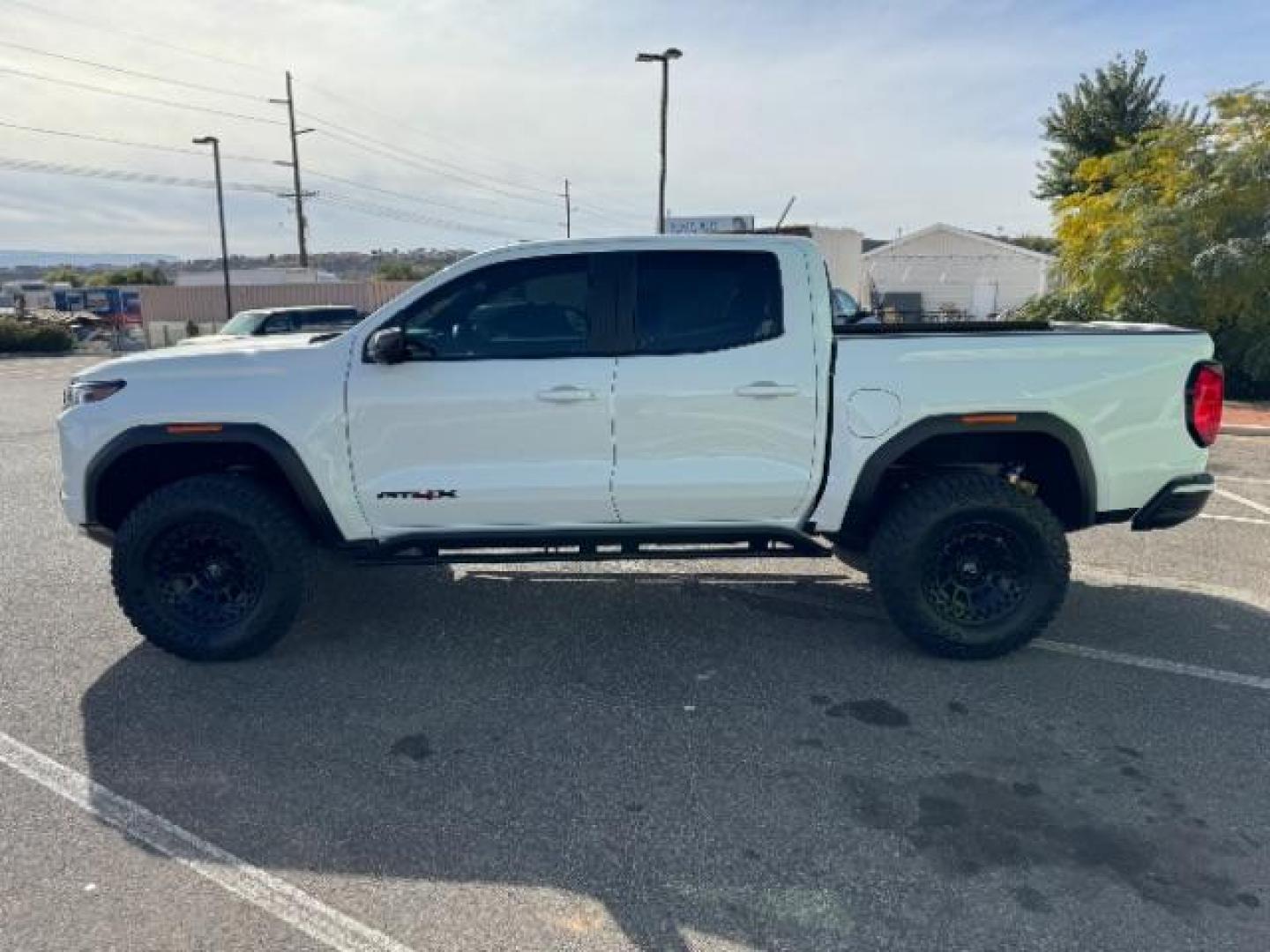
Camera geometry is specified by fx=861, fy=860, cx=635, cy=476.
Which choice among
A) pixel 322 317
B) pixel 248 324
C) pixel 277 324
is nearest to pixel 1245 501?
pixel 277 324

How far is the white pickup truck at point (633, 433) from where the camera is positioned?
13.1ft

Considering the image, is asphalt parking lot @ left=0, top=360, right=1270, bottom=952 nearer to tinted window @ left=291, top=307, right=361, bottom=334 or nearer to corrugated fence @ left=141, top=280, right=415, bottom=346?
tinted window @ left=291, top=307, right=361, bottom=334

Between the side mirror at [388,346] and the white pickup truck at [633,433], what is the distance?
0.04 feet

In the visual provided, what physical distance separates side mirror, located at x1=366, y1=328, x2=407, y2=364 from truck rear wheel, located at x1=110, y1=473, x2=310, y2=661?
0.92 metres

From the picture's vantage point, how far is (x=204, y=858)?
2.78 meters

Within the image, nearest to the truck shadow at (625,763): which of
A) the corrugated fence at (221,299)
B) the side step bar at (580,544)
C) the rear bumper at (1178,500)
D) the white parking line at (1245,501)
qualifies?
the side step bar at (580,544)

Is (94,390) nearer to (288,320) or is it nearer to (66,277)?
(288,320)

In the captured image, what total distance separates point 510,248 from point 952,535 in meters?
2.54

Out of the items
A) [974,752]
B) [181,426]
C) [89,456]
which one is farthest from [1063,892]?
[89,456]

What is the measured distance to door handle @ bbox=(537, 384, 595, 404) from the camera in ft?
13.1

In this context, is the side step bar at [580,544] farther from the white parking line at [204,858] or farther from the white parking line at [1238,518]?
the white parking line at [1238,518]

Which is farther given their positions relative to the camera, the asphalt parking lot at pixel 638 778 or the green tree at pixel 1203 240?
the green tree at pixel 1203 240

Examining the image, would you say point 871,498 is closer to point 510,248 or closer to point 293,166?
point 510,248

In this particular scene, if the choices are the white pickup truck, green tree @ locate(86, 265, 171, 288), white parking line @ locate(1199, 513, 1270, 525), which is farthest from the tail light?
green tree @ locate(86, 265, 171, 288)
